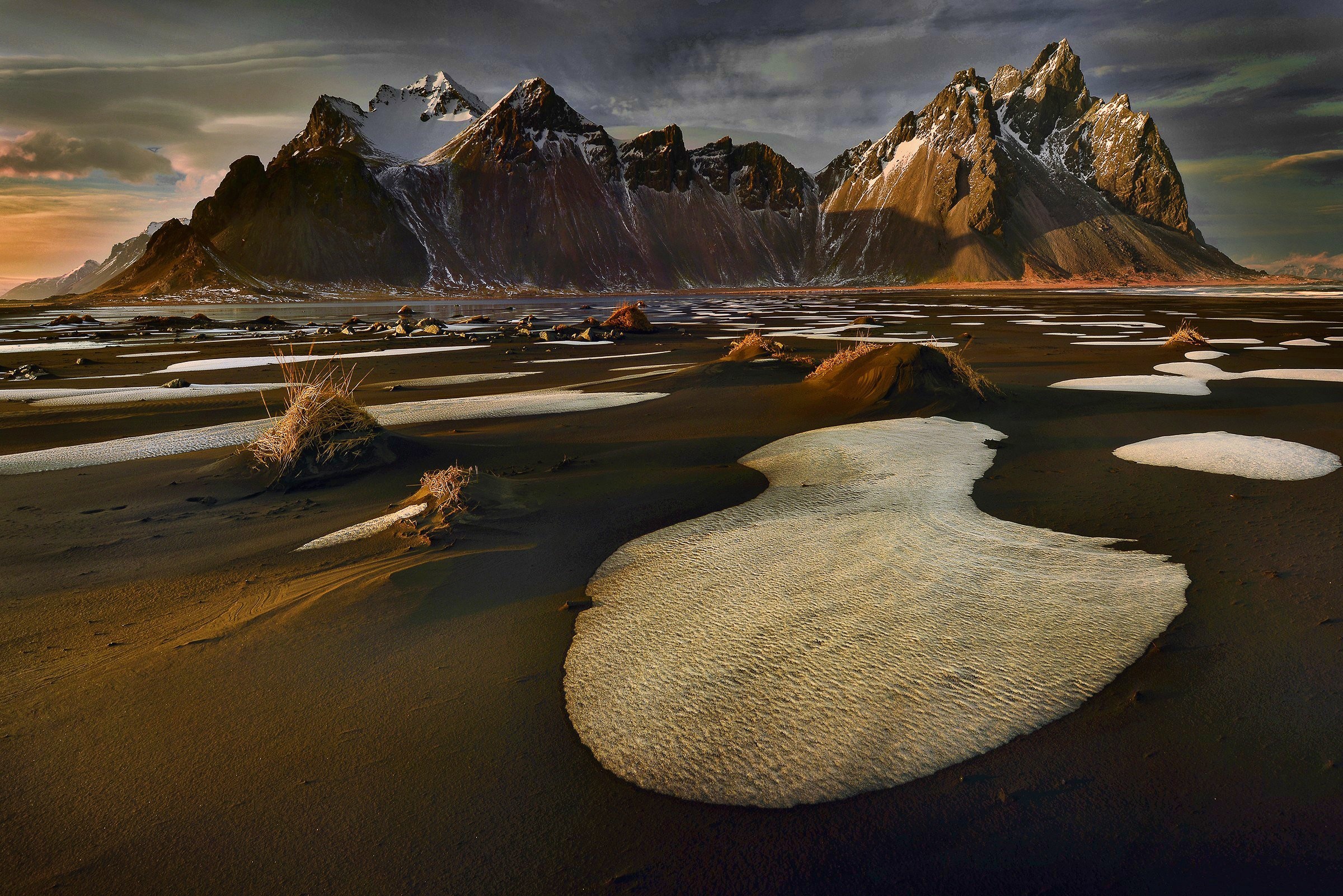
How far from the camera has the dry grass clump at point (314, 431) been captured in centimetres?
583

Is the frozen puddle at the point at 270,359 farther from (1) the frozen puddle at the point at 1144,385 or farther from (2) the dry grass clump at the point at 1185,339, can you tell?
(2) the dry grass clump at the point at 1185,339

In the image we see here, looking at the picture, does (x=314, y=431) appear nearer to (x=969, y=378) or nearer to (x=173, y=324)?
(x=969, y=378)

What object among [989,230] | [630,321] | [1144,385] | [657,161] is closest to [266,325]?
[630,321]

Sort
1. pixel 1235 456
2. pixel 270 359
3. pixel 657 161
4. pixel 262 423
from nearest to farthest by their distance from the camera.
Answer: pixel 1235 456 < pixel 262 423 < pixel 270 359 < pixel 657 161

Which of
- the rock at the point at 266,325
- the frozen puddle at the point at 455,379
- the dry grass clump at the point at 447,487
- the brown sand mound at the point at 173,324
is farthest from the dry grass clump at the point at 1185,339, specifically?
the brown sand mound at the point at 173,324

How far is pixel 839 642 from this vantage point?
10.0 ft

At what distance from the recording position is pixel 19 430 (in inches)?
335

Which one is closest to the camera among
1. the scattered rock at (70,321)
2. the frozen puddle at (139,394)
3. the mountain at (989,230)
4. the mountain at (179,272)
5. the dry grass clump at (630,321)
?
the frozen puddle at (139,394)

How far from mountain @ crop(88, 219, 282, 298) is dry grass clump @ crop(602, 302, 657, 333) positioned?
382ft

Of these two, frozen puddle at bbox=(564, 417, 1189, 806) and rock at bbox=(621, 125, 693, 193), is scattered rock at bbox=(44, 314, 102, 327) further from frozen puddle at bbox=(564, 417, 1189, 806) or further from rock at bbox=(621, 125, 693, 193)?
rock at bbox=(621, 125, 693, 193)

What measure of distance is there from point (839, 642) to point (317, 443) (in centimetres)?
495

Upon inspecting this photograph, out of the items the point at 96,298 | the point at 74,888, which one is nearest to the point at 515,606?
the point at 74,888

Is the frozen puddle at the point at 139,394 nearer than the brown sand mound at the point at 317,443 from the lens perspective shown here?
No

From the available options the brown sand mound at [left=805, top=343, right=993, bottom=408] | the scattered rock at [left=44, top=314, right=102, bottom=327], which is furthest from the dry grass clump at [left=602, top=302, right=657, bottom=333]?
the scattered rock at [left=44, top=314, right=102, bottom=327]
